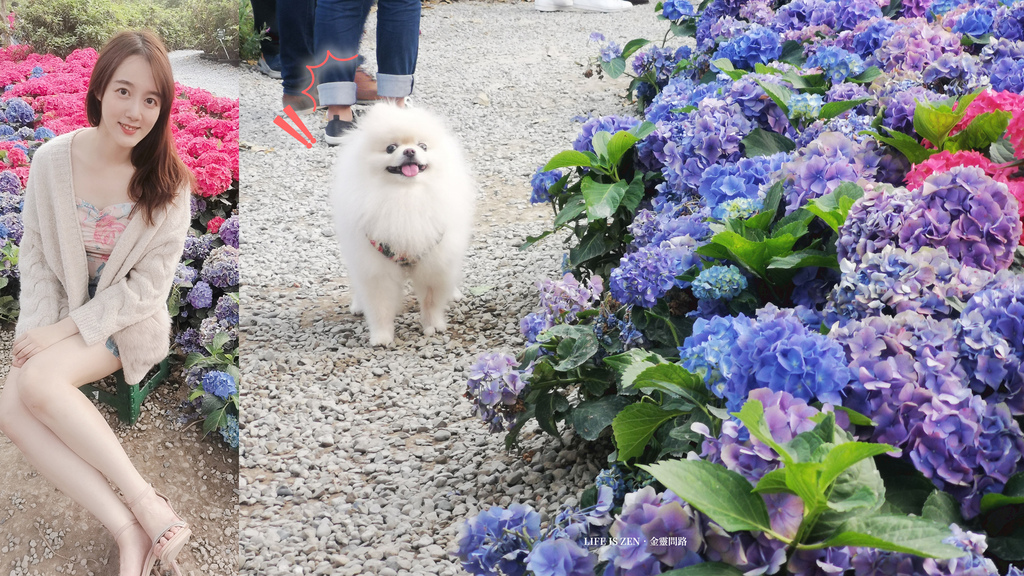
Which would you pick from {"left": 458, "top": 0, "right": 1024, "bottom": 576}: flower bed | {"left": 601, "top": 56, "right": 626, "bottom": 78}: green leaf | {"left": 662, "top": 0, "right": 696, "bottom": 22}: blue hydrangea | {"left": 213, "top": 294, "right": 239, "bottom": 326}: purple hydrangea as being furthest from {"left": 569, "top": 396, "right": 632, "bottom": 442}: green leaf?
{"left": 601, "top": 56, "right": 626, "bottom": 78}: green leaf

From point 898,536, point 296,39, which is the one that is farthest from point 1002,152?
point 296,39

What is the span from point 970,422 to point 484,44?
642cm

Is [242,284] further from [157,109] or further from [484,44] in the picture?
[484,44]

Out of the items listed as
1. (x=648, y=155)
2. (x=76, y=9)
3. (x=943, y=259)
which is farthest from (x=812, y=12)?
(x=76, y=9)

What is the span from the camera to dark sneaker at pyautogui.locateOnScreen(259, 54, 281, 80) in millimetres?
A: 5675

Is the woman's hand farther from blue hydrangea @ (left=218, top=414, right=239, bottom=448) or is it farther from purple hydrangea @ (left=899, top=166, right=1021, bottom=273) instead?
purple hydrangea @ (left=899, top=166, right=1021, bottom=273)

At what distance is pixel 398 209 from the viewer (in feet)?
9.10

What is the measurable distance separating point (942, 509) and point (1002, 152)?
0.89 meters

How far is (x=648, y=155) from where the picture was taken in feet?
7.77

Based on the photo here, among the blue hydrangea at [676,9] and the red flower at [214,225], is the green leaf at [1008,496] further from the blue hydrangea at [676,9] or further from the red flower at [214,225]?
the blue hydrangea at [676,9]

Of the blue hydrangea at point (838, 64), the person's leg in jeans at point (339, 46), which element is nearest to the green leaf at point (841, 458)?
the blue hydrangea at point (838, 64)

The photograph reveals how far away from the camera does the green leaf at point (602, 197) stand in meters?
2.15

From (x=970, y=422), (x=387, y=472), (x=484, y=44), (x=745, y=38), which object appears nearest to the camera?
(x=970, y=422)

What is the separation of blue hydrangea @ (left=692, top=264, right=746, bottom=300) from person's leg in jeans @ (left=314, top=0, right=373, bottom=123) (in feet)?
10.1
